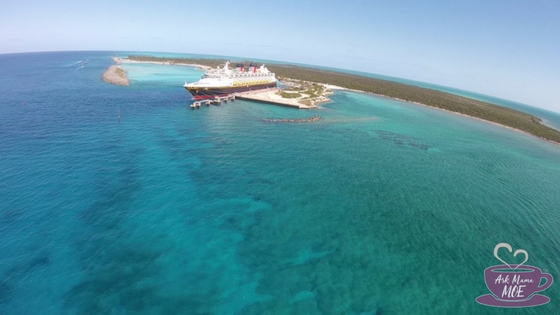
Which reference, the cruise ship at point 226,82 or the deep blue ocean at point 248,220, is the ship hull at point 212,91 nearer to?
the cruise ship at point 226,82

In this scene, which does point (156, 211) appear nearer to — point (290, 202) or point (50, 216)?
point (50, 216)

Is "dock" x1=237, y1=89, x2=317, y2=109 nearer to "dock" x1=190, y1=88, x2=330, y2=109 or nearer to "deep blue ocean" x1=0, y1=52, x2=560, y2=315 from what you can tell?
"dock" x1=190, y1=88, x2=330, y2=109

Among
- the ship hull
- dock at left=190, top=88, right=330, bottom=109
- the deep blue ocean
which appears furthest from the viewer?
dock at left=190, top=88, right=330, bottom=109

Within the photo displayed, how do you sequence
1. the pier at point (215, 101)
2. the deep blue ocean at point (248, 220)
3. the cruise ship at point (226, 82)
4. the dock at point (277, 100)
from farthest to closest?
the dock at point (277, 100)
the cruise ship at point (226, 82)
the pier at point (215, 101)
the deep blue ocean at point (248, 220)

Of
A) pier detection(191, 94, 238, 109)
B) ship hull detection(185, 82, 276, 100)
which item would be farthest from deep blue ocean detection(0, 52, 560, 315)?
ship hull detection(185, 82, 276, 100)

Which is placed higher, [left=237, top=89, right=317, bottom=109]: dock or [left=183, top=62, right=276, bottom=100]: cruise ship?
[left=183, top=62, right=276, bottom=100]: cruise ship

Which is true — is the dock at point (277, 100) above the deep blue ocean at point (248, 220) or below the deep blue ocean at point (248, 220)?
above

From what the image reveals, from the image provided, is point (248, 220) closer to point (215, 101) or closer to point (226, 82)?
point (215, 101)

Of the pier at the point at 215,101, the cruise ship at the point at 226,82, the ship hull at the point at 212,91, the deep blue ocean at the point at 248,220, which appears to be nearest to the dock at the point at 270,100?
the pier at the point at 215,101
